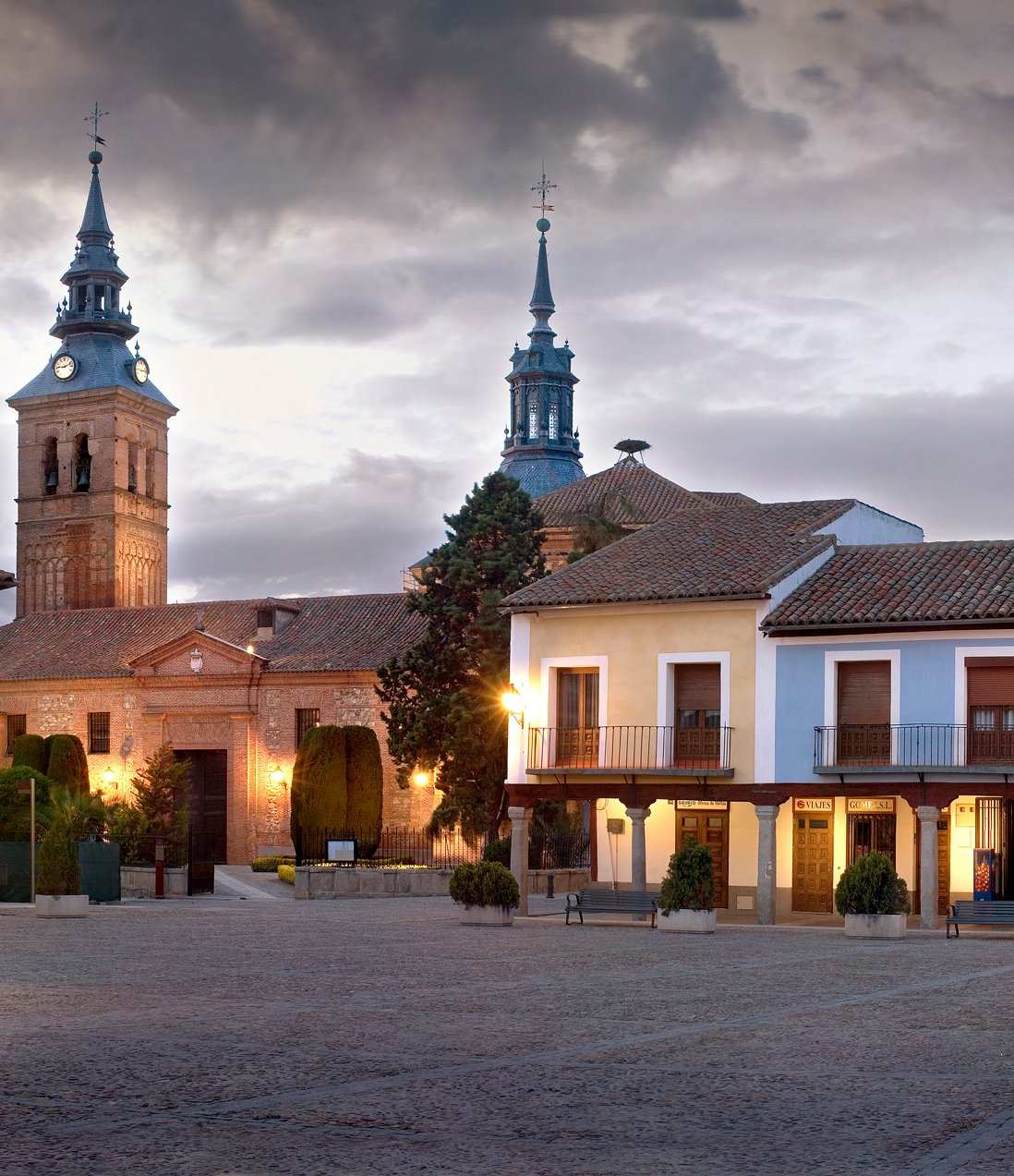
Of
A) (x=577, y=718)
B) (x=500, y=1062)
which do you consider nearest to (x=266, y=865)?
(x=577, y=718)

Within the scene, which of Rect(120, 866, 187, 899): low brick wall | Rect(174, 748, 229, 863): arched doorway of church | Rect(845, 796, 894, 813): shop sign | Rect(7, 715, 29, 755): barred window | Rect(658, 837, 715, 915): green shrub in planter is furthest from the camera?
Rect(7, 715, 29, 755): barred window

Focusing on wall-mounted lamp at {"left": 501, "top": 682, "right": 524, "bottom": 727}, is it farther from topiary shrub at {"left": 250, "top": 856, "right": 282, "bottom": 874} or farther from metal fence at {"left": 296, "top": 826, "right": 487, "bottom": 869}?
topiary shrub at {"left": 250, "top": 856, "right": 282, "bottom": 874}

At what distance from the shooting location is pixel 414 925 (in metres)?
25.8

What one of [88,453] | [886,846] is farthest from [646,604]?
[88,453]

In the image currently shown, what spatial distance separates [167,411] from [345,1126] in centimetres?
7206

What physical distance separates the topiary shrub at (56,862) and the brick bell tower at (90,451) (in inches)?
1882

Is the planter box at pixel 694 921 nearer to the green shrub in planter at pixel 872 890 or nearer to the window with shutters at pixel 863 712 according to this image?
the green shrub in planter at pixel 872 890

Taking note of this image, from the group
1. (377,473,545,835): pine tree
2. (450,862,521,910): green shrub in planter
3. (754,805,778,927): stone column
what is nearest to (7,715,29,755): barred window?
(377,473,545,835): pine tree

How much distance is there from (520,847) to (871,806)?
244 inches

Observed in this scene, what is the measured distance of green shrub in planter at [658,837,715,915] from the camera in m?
25.5

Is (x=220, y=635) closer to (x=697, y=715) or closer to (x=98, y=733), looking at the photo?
(x=98, y=733)

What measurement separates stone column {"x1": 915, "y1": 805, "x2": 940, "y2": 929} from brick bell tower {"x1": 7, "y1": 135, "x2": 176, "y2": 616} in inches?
2075

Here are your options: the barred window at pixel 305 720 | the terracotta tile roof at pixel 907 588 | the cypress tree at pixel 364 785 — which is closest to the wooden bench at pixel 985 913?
the terracotta tile roof at pixel 907 588

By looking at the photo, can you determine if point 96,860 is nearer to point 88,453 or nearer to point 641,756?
point 641,756
